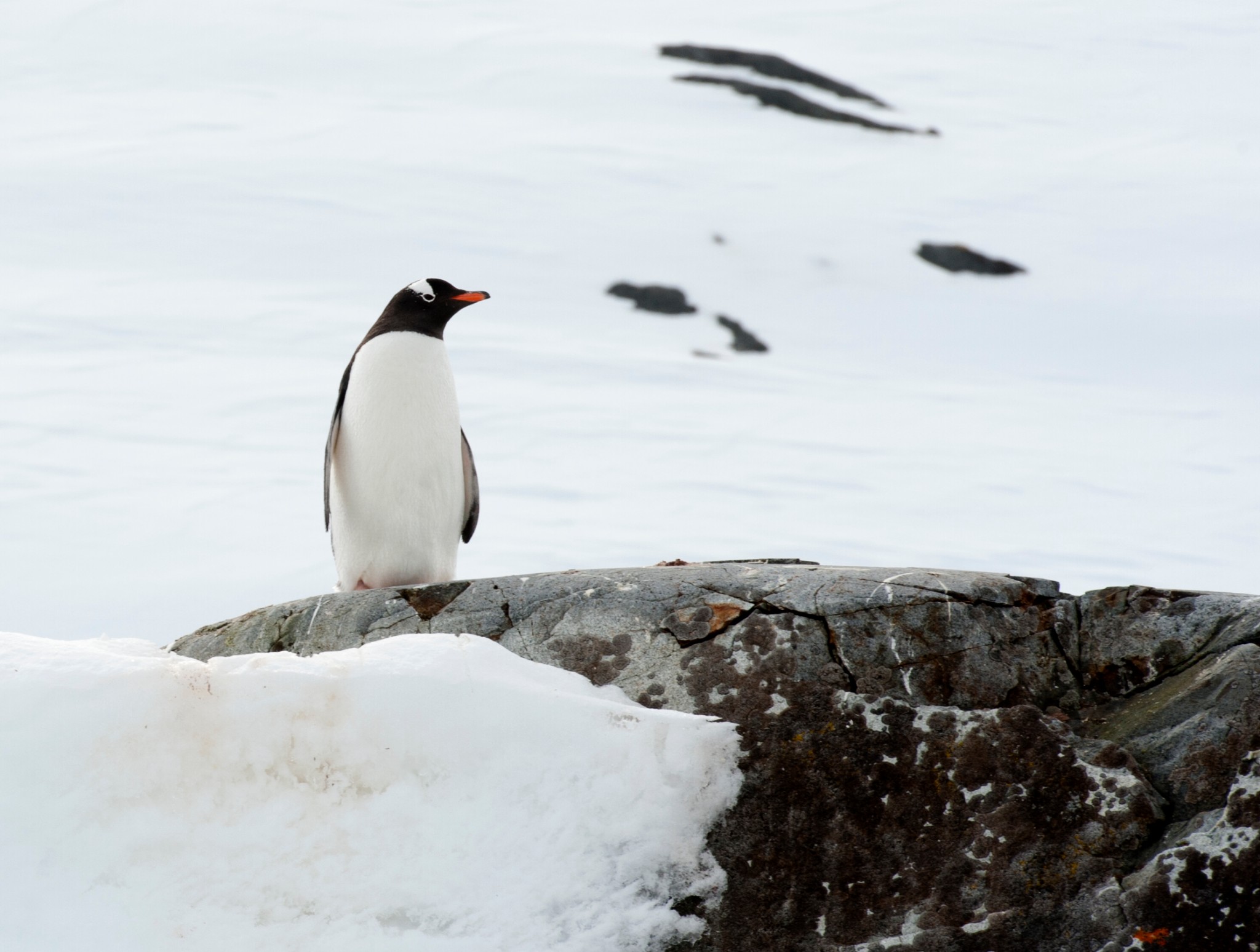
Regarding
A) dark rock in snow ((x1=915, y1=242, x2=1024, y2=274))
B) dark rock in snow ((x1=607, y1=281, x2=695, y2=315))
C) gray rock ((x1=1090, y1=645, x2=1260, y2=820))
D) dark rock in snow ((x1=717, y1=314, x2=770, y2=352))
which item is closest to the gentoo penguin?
gray rock ((x1=1090, y1=645, x2=1260, y2=820))

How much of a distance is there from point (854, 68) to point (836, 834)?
2870 cm

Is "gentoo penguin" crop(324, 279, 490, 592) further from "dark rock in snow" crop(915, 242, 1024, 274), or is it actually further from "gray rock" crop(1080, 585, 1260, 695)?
"dark rock in snow" crop(915, 242, 1024, 274)

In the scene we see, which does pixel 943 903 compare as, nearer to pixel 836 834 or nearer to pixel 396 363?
pixel 836 834

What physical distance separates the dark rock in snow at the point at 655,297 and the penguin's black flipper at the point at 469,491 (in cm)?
1701

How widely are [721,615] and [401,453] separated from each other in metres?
1.72

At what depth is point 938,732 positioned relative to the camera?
3.36m

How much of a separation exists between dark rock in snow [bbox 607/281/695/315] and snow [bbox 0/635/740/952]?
754 inches

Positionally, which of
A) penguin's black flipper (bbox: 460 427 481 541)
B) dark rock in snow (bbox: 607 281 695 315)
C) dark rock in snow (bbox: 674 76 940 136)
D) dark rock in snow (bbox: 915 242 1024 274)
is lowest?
dark rock in snow (bbox: 607 281 695 315)

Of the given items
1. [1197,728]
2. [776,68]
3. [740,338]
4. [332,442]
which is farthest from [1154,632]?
[776,68]

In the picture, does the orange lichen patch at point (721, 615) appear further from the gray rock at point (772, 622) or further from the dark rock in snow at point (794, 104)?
the dark rock in snow at point (794, 104)

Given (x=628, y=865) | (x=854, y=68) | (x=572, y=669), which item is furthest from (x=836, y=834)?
(x=854, y=68)

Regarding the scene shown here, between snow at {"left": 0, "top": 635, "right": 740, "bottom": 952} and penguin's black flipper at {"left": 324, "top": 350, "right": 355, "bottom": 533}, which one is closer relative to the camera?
snow at {"left": 0, "top": 635, "right": 740, "bottom": 952}

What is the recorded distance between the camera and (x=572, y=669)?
3.58 metres

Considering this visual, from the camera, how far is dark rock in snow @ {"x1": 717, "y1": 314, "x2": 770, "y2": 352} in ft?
71.3
